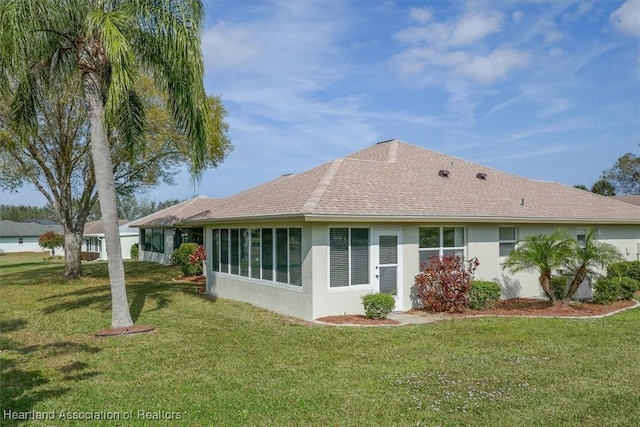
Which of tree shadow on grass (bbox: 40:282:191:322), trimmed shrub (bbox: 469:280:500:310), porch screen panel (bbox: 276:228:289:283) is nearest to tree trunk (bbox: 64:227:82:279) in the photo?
tree shadow on grass (bbox: 40:282:191:322)

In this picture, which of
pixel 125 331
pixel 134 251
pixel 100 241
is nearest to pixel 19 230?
pixel 100 241

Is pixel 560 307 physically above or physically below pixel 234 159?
below

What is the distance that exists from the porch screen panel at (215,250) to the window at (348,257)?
6.15 meters

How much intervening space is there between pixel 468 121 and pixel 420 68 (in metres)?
6.52

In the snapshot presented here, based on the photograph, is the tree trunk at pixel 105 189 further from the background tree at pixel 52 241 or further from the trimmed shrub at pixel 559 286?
the background tree at pixel 52 241

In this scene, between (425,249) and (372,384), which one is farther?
(425,249)

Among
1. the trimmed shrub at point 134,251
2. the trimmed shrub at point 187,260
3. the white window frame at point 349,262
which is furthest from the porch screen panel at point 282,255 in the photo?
the trimmed shrub at point 134,251

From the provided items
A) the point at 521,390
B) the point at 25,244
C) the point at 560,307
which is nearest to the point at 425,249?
the point at 560,307

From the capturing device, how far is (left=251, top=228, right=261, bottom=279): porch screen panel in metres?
13.5

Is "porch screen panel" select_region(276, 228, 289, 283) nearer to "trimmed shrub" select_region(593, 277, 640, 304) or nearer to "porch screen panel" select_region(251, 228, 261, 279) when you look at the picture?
"porch screen panel" select_region(251, 228, 261, 279)

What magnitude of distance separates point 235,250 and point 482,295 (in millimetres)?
7411

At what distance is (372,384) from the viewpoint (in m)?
6.51

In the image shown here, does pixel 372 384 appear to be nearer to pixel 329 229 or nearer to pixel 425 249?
pixel 329 229

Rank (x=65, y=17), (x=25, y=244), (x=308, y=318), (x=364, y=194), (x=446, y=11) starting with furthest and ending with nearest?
(x=25, y=244), (x=446, y=11), (x=364, y=194), (x=308, y=318), (x=65, y=17)
